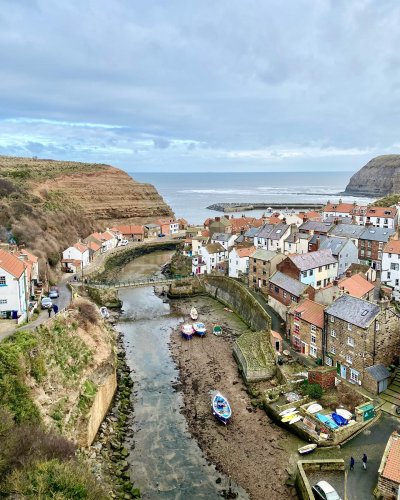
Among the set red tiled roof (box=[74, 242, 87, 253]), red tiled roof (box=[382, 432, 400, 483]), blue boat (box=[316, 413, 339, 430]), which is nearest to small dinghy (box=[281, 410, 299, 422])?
blue boat (box=[316, 413, 339, 430])

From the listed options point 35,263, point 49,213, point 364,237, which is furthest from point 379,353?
point 49,213

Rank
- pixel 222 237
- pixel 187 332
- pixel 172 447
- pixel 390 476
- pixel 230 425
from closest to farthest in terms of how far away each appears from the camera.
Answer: pixel 390 476
pixel 172 447
pixel 230 425
pixel 187 332
pixel 222 237

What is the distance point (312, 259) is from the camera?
47.8 metres

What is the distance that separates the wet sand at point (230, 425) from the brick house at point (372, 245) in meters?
24.5

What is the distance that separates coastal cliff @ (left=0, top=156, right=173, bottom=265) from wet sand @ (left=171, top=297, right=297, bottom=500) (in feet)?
85.9

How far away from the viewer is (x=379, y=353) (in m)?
31.1

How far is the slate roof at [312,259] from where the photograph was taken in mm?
46094

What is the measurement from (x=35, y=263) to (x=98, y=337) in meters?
16.6

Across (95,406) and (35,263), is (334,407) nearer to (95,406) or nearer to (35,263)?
(95,406)

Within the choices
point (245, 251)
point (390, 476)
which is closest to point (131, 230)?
point (245, 251)

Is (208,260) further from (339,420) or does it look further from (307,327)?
(339,420)

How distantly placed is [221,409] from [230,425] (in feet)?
4.11

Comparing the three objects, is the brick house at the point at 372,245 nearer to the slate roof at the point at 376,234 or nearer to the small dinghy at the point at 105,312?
the slate roof at the point at 376,234

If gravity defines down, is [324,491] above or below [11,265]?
below
